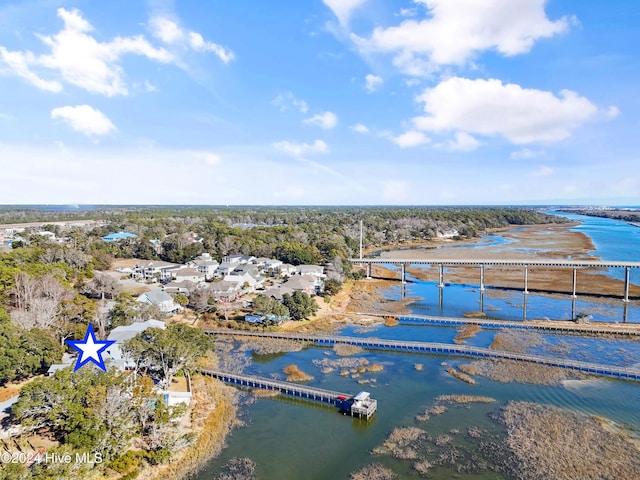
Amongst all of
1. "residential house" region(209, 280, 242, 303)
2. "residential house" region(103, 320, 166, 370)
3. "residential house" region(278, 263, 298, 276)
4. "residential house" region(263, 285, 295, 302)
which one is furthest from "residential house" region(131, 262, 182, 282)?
"residential house" region(103, 320, 166, 370)

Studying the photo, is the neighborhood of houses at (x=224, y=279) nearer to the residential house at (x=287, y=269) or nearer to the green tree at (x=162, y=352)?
the residential house at (x=287, y=269)

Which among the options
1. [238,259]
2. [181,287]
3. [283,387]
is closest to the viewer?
[283,387]

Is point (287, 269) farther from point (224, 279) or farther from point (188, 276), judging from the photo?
point (188, 276)

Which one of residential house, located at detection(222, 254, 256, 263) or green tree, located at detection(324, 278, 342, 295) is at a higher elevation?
residential house, located at detection(222, 254, 256, 263)

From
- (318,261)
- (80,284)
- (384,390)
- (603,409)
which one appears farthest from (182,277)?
(603,409)

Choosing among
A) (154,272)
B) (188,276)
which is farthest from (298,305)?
(154,272)

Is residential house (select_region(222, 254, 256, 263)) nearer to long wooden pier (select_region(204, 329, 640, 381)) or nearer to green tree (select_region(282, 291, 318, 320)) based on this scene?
green tree (select_region(282, 291, 318, 320))
